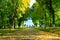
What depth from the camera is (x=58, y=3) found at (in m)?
56.6

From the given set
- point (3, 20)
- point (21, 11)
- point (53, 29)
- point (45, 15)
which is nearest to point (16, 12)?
point (21, 11)

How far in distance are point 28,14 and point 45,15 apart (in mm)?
11932

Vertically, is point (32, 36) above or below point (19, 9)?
below

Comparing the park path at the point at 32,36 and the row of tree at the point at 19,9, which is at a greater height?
the row of tree at the point at 19,9

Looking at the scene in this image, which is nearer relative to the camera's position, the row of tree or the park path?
the park path

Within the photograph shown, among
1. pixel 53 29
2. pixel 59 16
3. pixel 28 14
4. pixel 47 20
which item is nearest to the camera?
pixel 53 29

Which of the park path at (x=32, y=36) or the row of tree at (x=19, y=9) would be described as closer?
the park path at (x=32, y=36)

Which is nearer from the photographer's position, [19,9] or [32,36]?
[32,36]

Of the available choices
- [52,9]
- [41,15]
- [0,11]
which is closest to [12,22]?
[41,15]

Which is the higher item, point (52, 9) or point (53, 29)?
point (52, 9)

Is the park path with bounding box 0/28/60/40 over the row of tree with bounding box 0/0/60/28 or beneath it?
beneath

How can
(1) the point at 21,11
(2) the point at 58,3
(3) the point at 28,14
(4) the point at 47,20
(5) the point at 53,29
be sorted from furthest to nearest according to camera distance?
1. (3) the point at 28,14
2. (4) the point at 47,20
3. (1) the point at 21,11
4. (2) the point at 58,3
5. (5) the point at 53,29

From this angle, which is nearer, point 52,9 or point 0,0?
point 0,0

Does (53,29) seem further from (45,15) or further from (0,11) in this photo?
(45,15)
